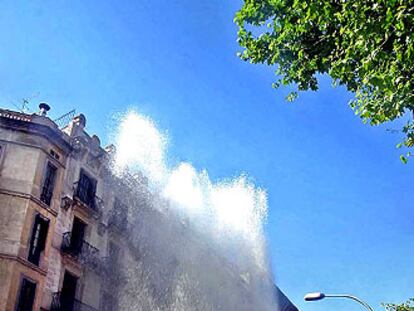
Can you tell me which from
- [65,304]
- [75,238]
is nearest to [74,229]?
[75,238]

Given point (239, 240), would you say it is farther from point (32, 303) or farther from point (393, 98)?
point (393, 98)

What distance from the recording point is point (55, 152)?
2631 centimetres

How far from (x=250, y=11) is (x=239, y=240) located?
38.8 metres

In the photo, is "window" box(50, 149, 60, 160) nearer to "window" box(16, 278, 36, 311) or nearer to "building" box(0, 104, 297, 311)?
"building" box(0, 104, 297, 311)

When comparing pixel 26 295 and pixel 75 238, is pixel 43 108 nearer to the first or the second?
pixel 75 238

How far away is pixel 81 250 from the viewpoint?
26406mm

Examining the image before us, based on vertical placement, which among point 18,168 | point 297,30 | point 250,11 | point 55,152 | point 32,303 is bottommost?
point 32,303

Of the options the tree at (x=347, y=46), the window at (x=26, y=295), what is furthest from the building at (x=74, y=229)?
the tree at (x=347, y=46)

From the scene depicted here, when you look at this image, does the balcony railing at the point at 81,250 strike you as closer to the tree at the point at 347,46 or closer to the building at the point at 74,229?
the building at the point at 74,229

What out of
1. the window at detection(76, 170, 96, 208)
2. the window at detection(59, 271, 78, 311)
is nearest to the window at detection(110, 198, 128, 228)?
the window at detection(76, 170, 96, 208)

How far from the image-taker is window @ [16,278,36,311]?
71.5ft

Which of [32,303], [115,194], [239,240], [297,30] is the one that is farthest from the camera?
[239,240]

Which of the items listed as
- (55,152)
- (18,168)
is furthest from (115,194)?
(18,168)

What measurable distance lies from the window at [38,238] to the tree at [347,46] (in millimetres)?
15352
